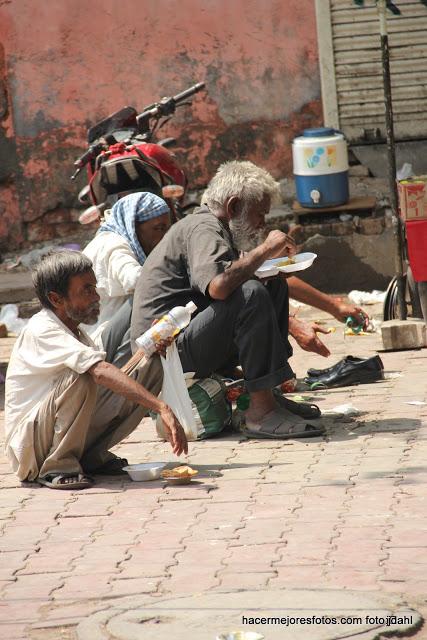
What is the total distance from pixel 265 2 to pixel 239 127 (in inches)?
39.3

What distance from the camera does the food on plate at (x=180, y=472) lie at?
16.3 feet

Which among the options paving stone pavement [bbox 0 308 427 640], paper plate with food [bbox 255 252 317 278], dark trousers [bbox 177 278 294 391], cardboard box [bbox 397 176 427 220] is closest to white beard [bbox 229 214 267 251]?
paper plate with food [bbox 255 252 317 278]

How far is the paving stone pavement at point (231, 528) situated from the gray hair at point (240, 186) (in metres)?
1.12

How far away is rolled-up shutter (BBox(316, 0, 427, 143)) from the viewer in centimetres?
972

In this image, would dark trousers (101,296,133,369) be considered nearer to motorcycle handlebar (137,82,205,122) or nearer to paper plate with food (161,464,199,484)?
paper plate with food (161,464,199,484)

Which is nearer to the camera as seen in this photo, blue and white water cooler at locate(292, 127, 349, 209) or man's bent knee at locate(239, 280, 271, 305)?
man's bent knee at locate(239, 280, 271, 305)

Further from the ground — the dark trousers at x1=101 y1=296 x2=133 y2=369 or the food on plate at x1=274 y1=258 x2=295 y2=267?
the food on plate at x1=274 y1=258 x2=295 y2=267

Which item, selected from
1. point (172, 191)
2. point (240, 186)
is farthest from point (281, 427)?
point (172, 191)

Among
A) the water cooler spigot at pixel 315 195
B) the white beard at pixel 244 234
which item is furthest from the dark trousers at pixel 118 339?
the water cooler spigot at pixel 315 195

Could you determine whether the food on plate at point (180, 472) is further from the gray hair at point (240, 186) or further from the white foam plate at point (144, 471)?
the gray hair at point (240, 186)

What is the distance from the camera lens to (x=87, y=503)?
15.8 feet

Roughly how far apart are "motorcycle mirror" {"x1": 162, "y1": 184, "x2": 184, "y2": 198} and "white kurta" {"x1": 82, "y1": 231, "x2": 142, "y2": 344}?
1248 mm

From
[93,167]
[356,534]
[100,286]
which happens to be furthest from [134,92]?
[356,534]

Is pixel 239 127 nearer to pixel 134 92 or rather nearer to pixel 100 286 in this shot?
pixel 134 92
